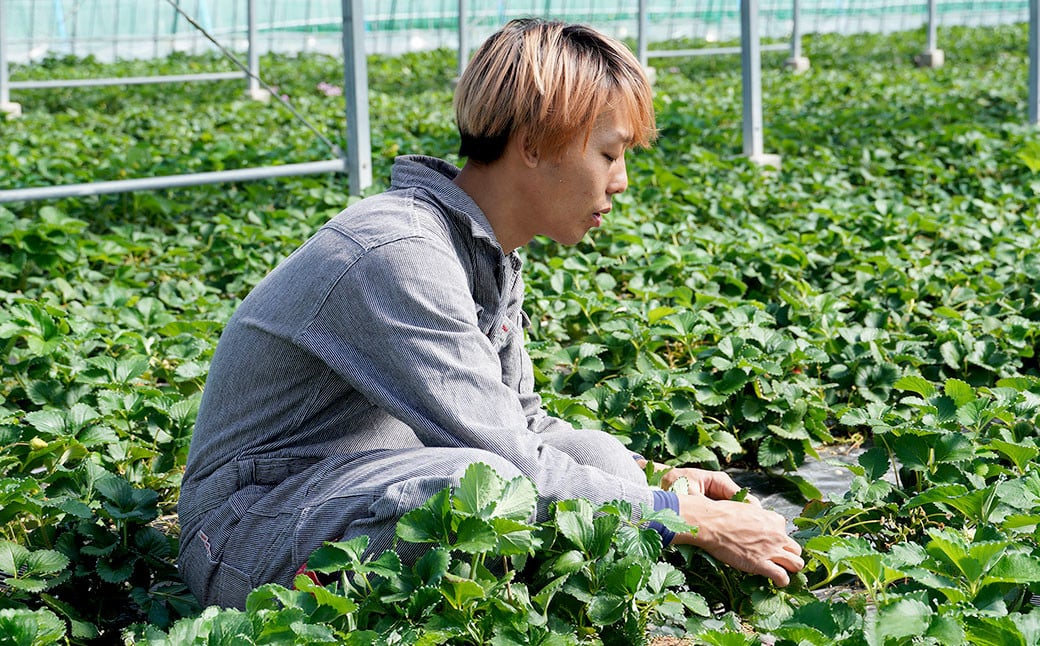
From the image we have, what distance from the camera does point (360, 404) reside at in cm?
179

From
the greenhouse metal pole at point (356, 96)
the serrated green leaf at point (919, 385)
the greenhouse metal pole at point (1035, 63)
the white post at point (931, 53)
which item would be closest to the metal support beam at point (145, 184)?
the greenhouse metal pole at point (356, 96)

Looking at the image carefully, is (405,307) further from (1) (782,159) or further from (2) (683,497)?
(1) (782,159)

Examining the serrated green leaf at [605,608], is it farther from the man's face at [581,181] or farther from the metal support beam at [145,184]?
the metal support beam at [145,184]

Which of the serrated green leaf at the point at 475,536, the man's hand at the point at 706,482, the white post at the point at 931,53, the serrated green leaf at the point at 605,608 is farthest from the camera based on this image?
the white post at the point at 931,53

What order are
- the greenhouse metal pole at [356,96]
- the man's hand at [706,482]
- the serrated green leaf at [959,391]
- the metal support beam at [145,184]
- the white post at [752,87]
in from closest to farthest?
the man's hand at [706,482]
the serrated green leaf at [959,391]
the metal support beam at [145,184]
the greenhouse metal pole at [356,96]
the white post at [752,87]

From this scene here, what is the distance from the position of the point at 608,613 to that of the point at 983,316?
2043 mm

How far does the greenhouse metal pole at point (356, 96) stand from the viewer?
5.03 metres

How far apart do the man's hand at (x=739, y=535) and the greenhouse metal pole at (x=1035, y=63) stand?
6178mm

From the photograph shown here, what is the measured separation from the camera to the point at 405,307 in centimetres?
164

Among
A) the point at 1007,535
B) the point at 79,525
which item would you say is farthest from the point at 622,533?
the point at 79,525

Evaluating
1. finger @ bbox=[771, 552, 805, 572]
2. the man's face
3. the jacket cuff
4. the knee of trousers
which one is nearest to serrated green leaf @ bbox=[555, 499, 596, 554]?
the jacket cuff

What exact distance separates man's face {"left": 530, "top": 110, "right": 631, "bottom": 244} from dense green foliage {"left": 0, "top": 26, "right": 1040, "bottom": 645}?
18.6 inches

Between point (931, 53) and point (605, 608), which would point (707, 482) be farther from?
point (931, 53)

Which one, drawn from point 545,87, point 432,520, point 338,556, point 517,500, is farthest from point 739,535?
point 545,87
